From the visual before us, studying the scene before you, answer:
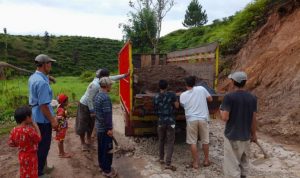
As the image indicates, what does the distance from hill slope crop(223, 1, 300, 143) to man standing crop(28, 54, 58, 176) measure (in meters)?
5.48

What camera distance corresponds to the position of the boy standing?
5.75 metres

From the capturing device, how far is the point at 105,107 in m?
5.75

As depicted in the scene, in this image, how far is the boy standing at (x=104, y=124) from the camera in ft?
18.9

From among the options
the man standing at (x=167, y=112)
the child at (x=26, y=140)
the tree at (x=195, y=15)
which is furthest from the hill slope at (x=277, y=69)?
the tree at (x=195, y=15)

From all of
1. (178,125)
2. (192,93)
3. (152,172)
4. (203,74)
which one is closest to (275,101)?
(203,74)

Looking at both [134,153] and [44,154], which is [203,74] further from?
[44,154]

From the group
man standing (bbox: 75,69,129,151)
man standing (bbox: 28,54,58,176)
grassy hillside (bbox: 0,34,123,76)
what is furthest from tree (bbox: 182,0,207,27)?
man standing (bbox: 28,54,58,176)

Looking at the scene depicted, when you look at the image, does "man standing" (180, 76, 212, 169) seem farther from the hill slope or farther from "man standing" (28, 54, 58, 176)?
the hill slope

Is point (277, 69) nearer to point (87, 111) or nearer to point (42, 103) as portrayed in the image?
point (87, 111)

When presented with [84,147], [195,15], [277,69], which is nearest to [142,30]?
[195,15]

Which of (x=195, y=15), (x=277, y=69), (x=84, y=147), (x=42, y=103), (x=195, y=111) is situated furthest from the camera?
(x=195, y=15)

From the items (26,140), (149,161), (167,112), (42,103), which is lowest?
(149,161)

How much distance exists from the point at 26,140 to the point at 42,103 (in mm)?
589

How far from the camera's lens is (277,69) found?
10.9 m
